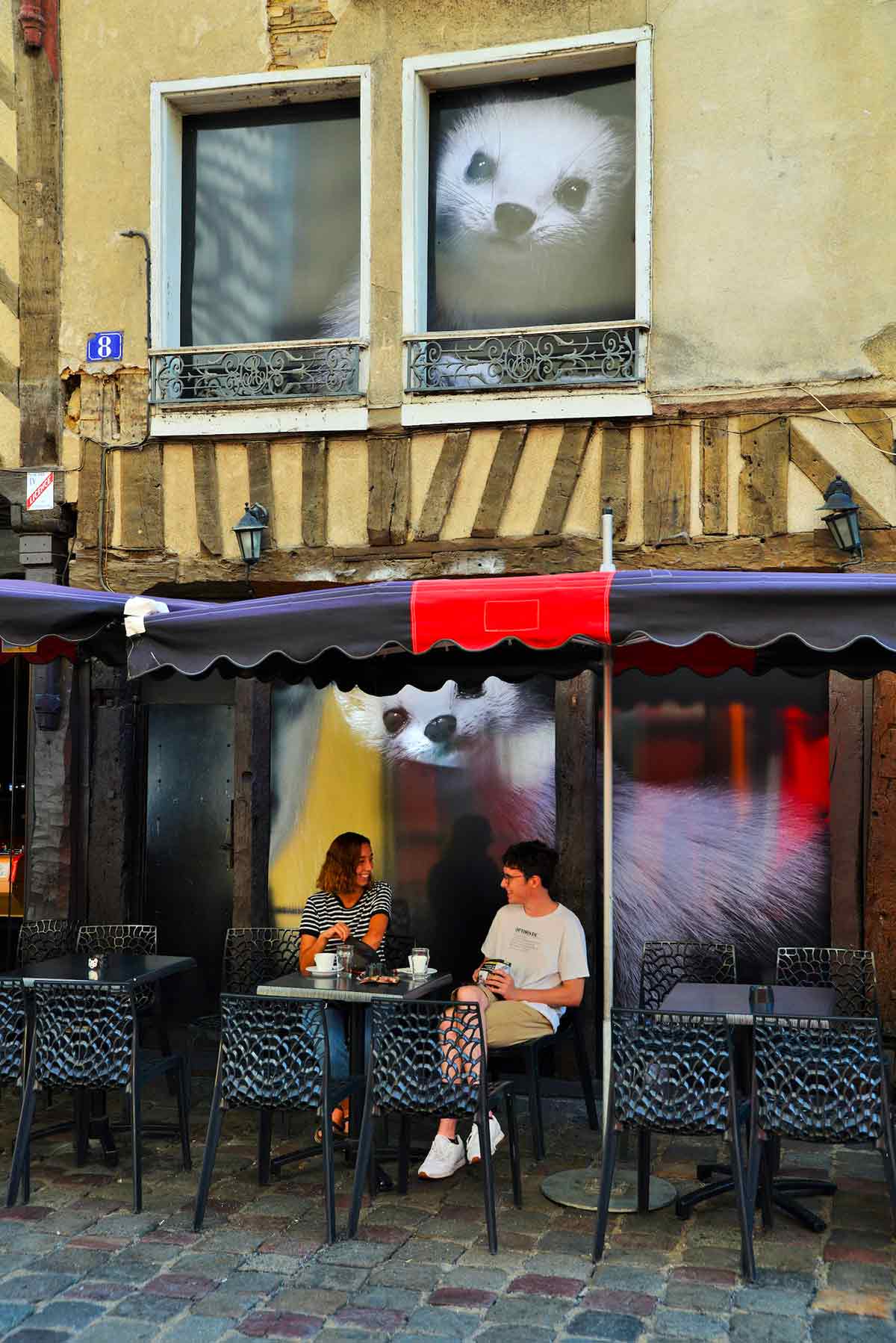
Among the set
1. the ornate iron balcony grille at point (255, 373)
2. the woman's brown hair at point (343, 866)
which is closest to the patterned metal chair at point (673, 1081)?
the woman's brown hair at point (343, 866)

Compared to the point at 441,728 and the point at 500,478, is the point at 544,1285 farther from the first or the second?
the point at 500,478

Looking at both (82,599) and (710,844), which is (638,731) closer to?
(710,844)

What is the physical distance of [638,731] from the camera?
317 inches

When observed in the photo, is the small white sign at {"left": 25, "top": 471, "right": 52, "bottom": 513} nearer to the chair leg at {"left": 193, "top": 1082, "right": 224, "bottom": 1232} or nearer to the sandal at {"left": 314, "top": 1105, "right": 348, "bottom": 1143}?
the sandal at {"left": 314, "top": 1105, "right": 348, "bottom": 1143}

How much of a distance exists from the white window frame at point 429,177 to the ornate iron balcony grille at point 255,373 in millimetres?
Answer: 432

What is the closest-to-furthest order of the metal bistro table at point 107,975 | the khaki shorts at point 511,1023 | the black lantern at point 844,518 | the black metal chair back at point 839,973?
the khaki shorts at point 511,1023, the metal bistro table at point 107,975, the black metal chair back at point 839,973, the black lantern at point 844,518

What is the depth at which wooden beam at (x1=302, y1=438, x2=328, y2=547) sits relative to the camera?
8.13m

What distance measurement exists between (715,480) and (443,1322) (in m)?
4.74

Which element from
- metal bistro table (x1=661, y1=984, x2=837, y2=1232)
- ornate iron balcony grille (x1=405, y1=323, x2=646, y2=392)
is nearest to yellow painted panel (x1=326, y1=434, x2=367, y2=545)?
ornate iron balcony grille (x1=405, y1=323, x2=646, y2=392)

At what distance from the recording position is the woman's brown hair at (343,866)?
687cm

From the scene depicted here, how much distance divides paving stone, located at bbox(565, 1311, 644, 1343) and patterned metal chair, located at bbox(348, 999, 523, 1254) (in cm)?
68

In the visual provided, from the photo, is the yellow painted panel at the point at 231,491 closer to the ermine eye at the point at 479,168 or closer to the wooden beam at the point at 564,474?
the wooden beam at the point at 564,474

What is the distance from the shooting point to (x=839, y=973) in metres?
6.86

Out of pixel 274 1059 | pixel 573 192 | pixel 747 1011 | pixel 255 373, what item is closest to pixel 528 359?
pixel 573 192
